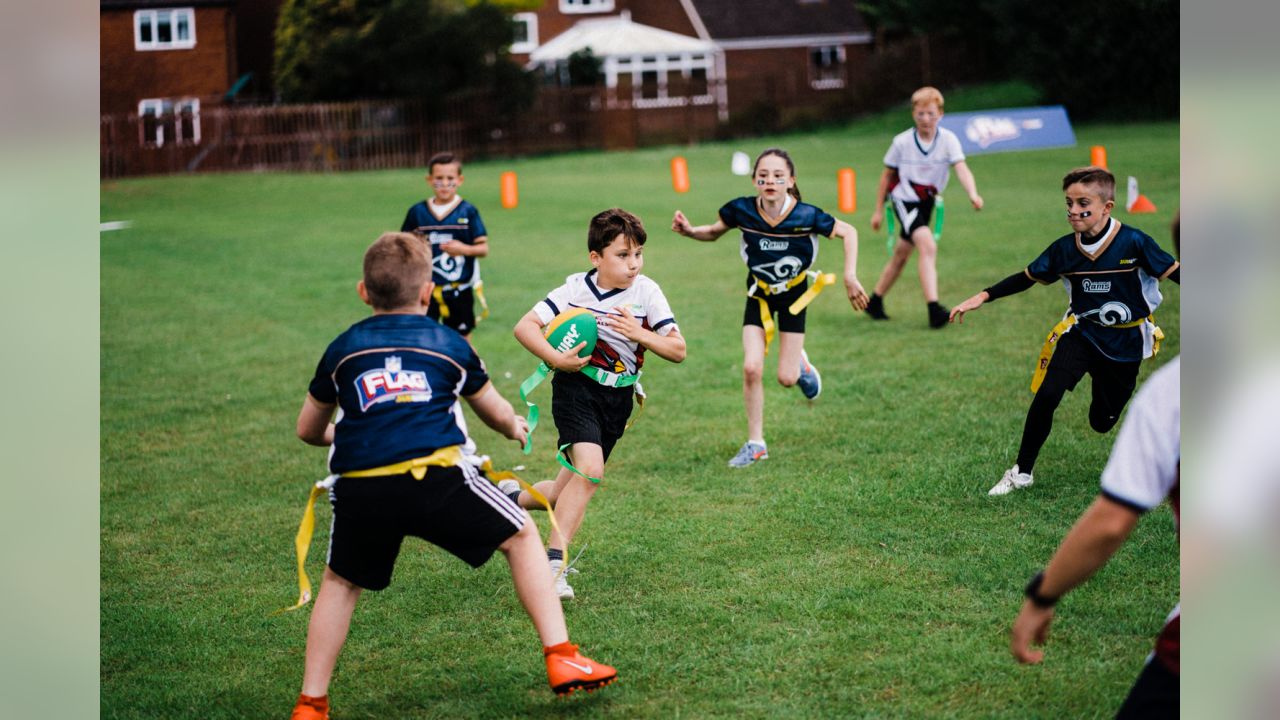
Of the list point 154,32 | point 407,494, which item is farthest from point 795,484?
point 154,32

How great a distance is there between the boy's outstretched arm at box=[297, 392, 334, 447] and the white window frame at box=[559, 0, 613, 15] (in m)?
46.5

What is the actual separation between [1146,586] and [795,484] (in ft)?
7.34

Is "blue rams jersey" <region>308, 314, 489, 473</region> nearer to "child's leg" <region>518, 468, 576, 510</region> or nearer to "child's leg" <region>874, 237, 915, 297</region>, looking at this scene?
Answer: "child's leg" <region>518, 468, 576, 510</region>

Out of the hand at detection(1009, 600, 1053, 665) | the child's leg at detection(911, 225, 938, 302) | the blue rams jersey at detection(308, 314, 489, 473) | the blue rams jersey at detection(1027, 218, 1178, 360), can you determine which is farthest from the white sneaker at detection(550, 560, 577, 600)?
the child's leg at detection(911, 225, 938, 302)

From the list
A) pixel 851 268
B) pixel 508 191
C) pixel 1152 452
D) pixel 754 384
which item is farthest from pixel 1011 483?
pixel 508 191

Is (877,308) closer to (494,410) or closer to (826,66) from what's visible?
(494,410)

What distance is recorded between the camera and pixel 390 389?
13.7ft

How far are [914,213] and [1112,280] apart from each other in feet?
18.6

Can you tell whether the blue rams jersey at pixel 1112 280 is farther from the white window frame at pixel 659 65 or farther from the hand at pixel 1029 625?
the white window frame at pixel 659 65

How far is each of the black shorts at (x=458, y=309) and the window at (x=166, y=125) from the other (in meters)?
22.3

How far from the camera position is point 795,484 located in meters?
7.34

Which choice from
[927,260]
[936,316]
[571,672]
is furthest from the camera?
[927,260]
